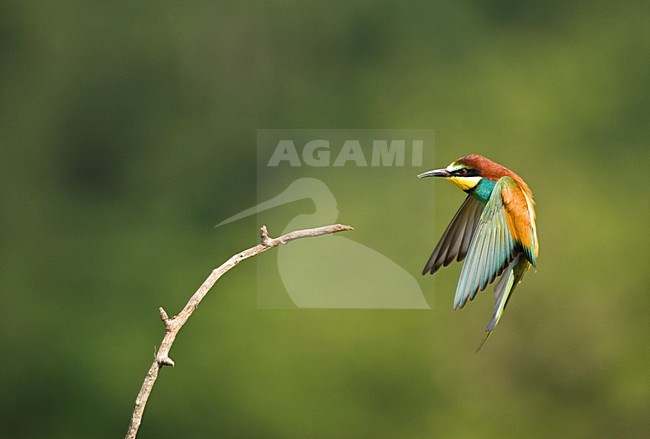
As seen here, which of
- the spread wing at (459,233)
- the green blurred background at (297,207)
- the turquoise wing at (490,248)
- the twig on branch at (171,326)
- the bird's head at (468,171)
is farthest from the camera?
the green blurred background at (297,207)

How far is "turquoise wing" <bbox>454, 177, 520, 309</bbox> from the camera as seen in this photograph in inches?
59.0

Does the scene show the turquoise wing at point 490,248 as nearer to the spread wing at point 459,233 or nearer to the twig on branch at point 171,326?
the spread wing at point 459,233

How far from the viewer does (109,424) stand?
259cm

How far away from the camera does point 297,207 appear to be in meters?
2.54

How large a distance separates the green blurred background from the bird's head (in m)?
0.88

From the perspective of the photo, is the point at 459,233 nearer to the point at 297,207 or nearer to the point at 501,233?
the point at 501,233

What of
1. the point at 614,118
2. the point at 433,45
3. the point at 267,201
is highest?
the point at 433,45

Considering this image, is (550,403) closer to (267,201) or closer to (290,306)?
(290,306)

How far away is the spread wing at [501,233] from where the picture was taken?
1.52 metres

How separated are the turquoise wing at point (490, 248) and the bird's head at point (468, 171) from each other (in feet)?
0.16

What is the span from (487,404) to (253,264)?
2.56 ft

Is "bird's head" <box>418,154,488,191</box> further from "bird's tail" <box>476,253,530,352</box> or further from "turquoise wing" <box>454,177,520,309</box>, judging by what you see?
"bird's tail" <box>476,253,530,352</box>

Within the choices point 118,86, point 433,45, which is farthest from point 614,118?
point 118,86

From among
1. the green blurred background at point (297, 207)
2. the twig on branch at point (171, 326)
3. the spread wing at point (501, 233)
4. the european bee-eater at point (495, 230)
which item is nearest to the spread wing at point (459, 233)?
the european bee-eater at point (495, 230)
